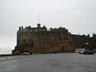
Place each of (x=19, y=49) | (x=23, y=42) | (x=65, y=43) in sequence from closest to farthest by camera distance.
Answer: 1. (x=65, y=43)
2. (x=19, y=49)
3. (x=23, y=42)

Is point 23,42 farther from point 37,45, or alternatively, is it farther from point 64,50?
point 64,50

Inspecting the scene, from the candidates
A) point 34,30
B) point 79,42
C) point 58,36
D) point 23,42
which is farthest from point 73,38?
point 23,42

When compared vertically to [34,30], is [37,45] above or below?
below

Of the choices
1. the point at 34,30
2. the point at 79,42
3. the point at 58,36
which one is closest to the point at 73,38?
the point at 79,42

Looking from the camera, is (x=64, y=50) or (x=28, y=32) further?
(x=28, y=32)

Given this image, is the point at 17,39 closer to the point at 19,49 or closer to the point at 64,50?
the point at 19,49

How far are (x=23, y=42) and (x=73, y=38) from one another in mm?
39977

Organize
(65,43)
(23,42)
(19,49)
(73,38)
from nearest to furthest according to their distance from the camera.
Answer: (65,43), (19,49), (23,42), (73,38)

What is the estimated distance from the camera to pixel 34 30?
404ft

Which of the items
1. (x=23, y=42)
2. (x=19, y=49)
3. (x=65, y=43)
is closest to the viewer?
(x=65, y=43)

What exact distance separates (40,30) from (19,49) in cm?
2294

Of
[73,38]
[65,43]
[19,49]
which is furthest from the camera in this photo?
[73,38]

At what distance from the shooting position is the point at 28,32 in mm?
118438

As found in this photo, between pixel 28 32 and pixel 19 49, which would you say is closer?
pixel 19 49
